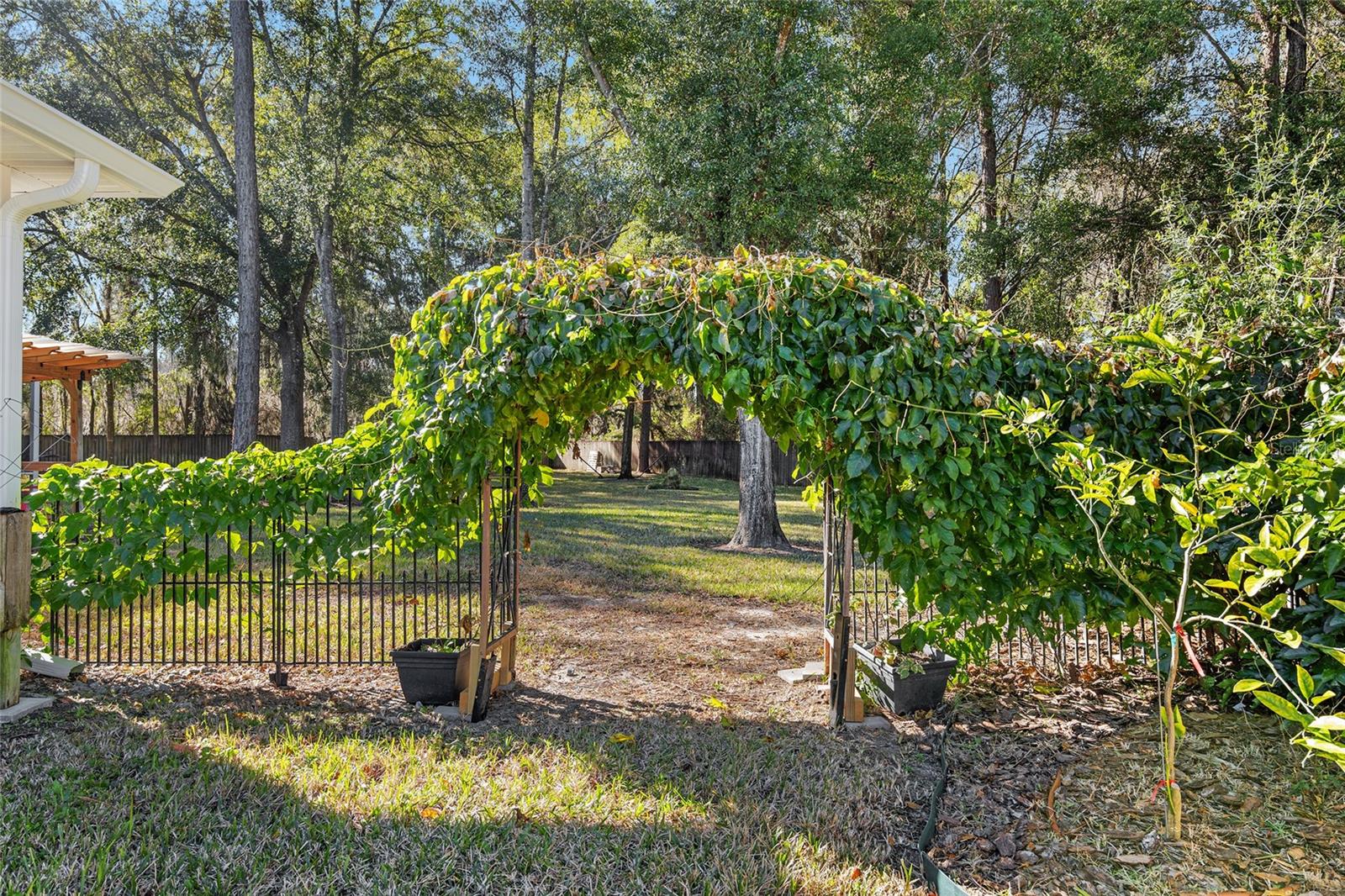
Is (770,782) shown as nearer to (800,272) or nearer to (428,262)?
(800,272)

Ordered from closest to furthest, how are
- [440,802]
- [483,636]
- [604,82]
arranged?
[440,802] < [483,636] < [604,82]

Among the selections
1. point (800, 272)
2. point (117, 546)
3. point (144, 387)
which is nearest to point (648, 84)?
point (800, 272)

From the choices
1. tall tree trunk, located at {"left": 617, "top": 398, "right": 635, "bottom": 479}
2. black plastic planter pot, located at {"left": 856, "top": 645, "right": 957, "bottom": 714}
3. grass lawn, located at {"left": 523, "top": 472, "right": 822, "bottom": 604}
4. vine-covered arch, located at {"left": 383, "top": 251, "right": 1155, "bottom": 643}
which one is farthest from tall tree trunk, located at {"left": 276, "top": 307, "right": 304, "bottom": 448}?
black plastic planter pot, located at {"left": 856, "top": 645, "right": 957, "bottom": 714}

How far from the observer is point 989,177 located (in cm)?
1312

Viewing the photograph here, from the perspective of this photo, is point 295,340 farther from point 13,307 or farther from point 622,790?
point 622,790

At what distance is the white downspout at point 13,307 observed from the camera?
419 cm

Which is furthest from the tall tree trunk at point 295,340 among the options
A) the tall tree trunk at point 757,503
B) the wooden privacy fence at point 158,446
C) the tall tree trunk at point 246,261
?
the tall tree trunk at point 757,503

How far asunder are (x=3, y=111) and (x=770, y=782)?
4.87m

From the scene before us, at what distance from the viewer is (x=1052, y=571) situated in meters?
3.95

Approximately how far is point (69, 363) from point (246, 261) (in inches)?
120

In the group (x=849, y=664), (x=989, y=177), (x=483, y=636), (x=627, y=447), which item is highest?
(x=989, y=177)

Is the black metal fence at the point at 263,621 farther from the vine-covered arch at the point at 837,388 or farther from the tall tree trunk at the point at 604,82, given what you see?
the tall tree trunk at the point at 604,82

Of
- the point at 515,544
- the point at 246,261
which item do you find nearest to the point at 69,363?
the point at 246,261

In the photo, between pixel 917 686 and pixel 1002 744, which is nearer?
pixel 1002 744
